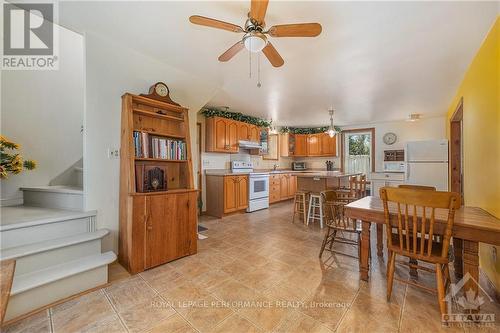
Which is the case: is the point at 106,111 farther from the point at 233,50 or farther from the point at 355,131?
the point at 355,131

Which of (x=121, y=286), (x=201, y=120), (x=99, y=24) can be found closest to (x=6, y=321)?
(x=121, y=286)

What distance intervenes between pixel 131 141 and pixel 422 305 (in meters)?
3.04

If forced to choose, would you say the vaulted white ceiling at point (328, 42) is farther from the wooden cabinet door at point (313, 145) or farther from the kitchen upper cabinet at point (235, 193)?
the wooden cabinet door at point (313, 145)

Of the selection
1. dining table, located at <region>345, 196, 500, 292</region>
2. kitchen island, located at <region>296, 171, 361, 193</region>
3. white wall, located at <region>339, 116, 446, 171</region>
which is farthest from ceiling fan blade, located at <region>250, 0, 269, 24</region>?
white wall, located at <region>339, 116, 446, 171</region>

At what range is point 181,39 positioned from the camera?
2.10 meters

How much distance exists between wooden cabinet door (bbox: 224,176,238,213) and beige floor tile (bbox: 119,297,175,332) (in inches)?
107

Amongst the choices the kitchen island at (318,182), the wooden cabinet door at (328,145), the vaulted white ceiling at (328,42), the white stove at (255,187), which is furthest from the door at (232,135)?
the wooden cabinet door at (328,145)

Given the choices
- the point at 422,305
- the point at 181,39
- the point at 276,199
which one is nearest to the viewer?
the point at 422,305

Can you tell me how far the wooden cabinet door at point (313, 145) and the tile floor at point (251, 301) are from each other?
4.81 meters

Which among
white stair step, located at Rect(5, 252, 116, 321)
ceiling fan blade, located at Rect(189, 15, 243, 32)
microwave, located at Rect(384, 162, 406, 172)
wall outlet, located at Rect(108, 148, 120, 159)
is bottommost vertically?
white stair step, located at Rect(5, 252, 116, 321)

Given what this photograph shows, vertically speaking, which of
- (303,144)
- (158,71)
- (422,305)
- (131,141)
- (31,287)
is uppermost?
(158,71)

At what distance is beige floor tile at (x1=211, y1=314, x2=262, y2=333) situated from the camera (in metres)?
1.39

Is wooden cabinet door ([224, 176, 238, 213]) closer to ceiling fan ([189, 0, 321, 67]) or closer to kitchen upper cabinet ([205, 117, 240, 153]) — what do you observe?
kitchen upper cabinet ([205, 117, 240, 153])

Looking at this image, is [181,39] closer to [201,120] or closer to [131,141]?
[131,141]
